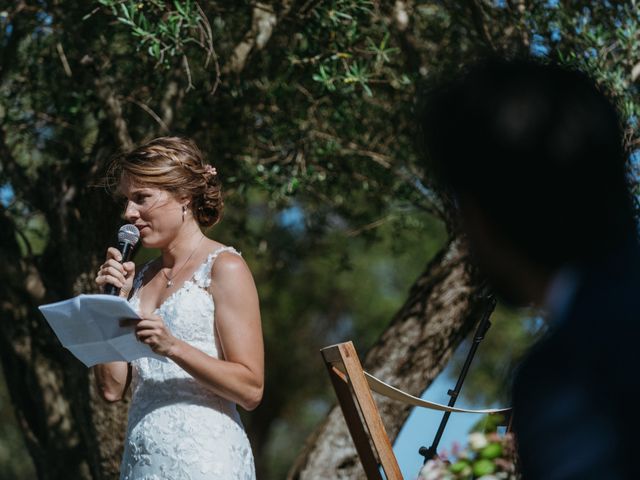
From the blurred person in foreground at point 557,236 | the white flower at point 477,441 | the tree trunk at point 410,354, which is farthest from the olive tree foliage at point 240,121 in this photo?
the blurred person in foreground at point 557,236

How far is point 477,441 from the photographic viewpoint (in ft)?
17.0

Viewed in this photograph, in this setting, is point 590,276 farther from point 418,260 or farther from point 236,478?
point 418,260

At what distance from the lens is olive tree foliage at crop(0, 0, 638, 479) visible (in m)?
6.23

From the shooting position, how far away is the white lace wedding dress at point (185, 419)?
3.32m

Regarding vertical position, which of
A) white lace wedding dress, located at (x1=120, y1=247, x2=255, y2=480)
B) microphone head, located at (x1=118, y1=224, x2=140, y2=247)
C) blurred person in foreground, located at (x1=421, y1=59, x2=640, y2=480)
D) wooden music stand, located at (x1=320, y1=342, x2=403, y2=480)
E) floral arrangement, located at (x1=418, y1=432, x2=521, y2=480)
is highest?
blurred person in foreground, located at (x1=421, y1=59, x2=640, y2=480)

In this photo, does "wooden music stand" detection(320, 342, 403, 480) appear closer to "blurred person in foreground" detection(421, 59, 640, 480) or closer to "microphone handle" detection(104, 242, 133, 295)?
"microphone handle" detection(104, 242, 133, 295)

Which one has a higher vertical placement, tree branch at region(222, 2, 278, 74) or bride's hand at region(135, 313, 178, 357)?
bride's hand at region(135, 313, 178, 357)

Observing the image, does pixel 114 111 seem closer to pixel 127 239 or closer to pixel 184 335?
pixel 127 239

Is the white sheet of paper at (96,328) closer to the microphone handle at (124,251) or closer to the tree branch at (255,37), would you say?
the microphone handle at (124,251)

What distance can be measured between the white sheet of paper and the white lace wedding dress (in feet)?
0.77

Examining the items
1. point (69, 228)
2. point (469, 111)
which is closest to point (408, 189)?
point (69, 228)

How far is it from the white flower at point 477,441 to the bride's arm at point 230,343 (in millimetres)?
2142

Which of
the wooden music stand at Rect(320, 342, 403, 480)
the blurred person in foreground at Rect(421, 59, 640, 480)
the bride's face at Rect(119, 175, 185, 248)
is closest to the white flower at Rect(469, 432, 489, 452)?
the wooden music stand at Rect(320, 342, 403, 480)

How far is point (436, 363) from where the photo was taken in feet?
Result: 21.8
